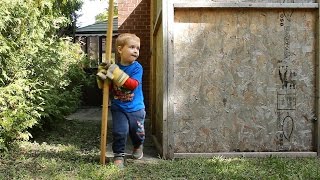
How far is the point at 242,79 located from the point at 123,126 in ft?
5.09

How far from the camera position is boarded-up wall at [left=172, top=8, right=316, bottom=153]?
459 cm

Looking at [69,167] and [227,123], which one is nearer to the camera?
[69,167]

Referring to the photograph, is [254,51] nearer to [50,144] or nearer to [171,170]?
[171,170]

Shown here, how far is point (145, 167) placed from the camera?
4.15m

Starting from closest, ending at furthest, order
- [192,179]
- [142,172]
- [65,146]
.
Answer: [192,179] < [142,172] < [65,146]

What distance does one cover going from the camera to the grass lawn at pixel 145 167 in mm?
3762

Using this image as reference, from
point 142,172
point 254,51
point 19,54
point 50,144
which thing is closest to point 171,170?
point 142,172

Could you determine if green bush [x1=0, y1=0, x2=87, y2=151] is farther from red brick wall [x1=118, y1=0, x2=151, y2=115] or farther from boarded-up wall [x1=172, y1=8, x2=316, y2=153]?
red brick wall [x1=118, y1=0, x2=151, y2=115]

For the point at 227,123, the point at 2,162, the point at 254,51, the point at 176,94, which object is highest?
the point at 254,51

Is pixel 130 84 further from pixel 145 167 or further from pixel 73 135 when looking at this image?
pixel 73 135

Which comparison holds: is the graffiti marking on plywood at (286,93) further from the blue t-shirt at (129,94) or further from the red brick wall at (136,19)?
the red brick wall at (136,19)

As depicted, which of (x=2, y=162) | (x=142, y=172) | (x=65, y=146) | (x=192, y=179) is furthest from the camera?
(x=65, y=146)

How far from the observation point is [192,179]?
12.0 ft

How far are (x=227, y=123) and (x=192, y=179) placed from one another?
1.18 meters
